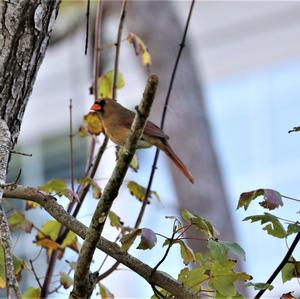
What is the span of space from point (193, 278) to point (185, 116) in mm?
3063

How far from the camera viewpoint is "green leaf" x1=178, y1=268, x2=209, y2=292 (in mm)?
1215

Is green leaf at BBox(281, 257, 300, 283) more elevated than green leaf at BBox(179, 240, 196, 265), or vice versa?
green leaf at BBox(179, 240, 196, 265)

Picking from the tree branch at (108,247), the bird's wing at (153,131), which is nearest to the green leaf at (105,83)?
the bird's wing at (153,131)

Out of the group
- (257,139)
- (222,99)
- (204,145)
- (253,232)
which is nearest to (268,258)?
(253,232)

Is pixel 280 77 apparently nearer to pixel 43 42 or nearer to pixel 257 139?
pixel 257 139

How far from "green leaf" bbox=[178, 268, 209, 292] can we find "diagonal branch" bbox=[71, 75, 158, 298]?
0.45 feet

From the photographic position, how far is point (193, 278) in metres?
1.22

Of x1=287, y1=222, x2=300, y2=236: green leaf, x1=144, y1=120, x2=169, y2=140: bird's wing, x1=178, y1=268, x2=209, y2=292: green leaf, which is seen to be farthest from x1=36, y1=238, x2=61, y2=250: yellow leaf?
x1=144, y1=120, x2=169, y2=140: bird's wing

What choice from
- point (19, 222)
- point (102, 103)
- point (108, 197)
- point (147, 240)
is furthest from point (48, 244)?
point (102, 103)

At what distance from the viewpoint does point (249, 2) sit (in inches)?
309

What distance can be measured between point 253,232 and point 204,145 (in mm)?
3448

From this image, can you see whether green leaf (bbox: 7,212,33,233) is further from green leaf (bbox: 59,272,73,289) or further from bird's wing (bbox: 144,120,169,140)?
bird's wing (bbox: 144,120,169,140)

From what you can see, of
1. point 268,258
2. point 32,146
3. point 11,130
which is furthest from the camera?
point 32,146

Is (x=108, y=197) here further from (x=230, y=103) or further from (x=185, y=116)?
(x=230, y=103)
